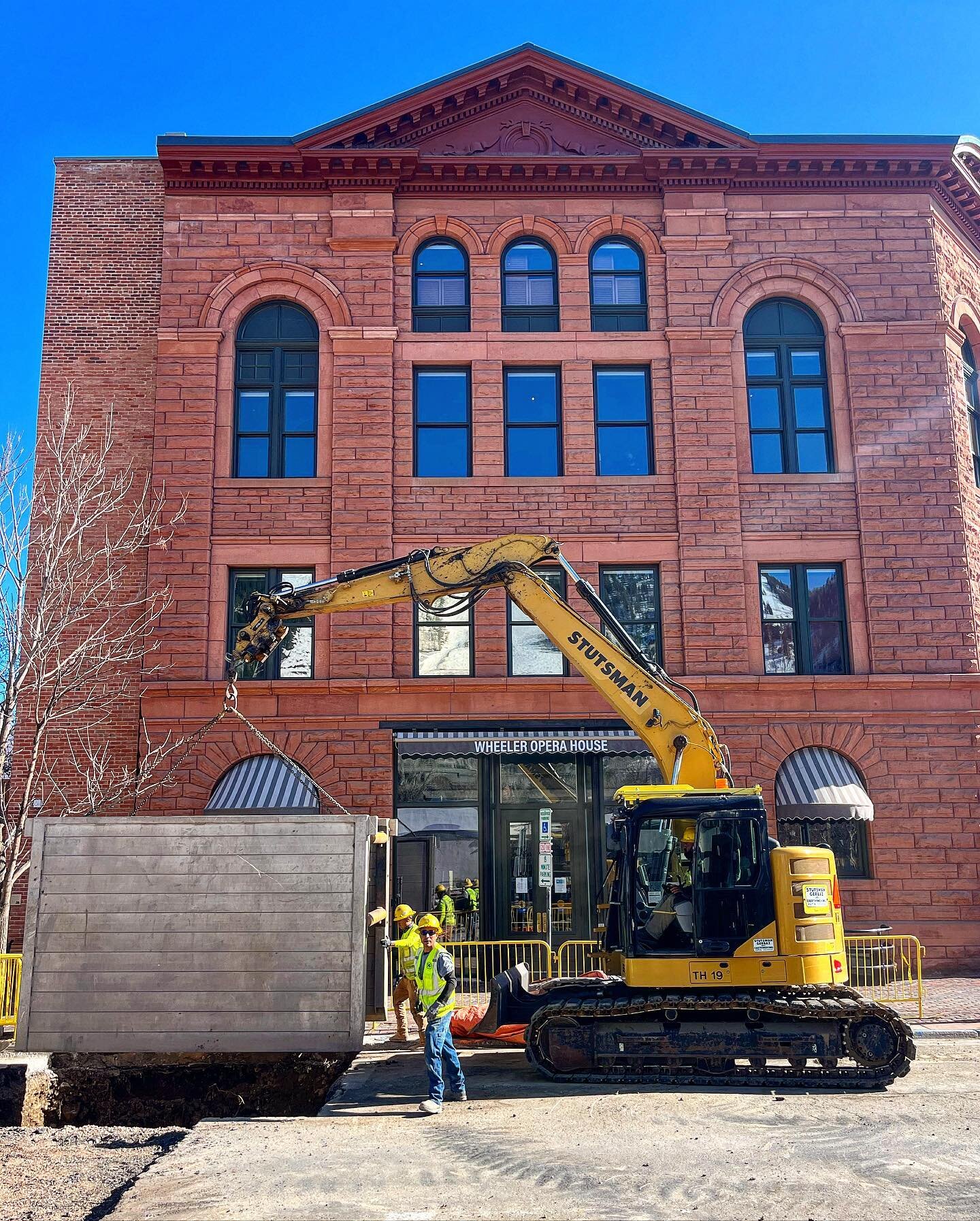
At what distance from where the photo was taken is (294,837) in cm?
1245

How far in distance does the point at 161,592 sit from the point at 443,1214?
14539 millimetres

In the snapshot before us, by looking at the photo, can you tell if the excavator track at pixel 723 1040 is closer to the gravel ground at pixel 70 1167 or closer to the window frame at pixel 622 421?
the gravel ground at pixel 70 1167

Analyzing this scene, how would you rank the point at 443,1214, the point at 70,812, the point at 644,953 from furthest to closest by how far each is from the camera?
the point at 70,812 < the point at 644,953 < the point at 443,1214

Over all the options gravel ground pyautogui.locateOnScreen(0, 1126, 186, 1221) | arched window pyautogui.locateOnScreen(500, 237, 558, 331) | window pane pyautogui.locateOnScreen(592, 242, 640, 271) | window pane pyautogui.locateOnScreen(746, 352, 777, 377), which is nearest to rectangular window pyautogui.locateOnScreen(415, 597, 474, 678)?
arched window pyautogui.locateOnScreen(500, 237, 558, 331)

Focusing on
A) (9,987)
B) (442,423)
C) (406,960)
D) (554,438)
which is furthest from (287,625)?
(406,960)

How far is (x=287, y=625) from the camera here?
20562 millimetres

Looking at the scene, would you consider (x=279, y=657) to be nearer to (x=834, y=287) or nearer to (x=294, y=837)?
(x=294, y=837)

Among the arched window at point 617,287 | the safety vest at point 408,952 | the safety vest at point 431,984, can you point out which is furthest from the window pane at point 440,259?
the safety vest at point 431,984

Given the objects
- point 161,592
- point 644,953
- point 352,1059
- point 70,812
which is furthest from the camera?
point 161,592

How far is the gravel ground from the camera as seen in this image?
845 centimetres

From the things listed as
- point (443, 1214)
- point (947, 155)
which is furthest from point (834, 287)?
point (443, 1214)

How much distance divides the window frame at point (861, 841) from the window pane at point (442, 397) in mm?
9772

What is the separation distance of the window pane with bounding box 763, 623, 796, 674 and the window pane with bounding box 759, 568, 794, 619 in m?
0.20

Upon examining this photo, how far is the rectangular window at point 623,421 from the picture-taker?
21.8 metres
